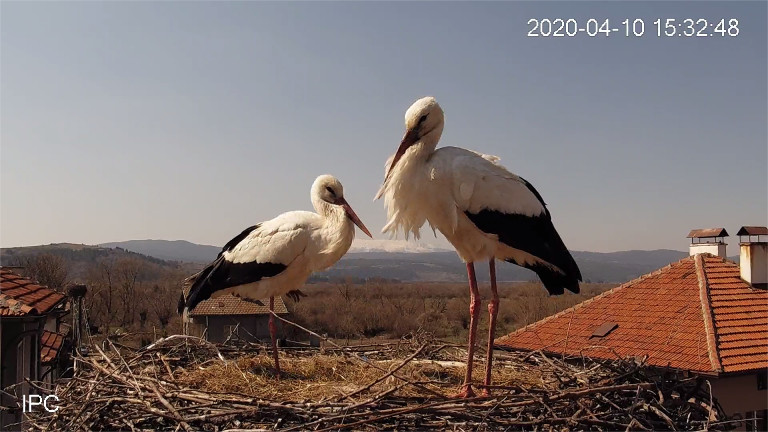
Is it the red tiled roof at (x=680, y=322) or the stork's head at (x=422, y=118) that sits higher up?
the stork's head at (x=422, y=118)

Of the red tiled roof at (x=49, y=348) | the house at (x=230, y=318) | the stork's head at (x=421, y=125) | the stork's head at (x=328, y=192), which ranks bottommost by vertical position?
the house at (x=230, y=318)

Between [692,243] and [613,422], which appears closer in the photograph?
[613,422]

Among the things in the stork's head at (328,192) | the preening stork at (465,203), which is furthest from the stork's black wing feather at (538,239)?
the stork's head at (328,192)

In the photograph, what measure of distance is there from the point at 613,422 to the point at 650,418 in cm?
33

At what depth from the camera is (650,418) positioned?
352 centimetres

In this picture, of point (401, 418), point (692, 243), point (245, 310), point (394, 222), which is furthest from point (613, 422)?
point (245, 310)

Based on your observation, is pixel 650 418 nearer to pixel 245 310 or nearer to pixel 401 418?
pixel 401 418

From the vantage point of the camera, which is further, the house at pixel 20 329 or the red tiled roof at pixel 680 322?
the red tiled roof at pixel 680 322

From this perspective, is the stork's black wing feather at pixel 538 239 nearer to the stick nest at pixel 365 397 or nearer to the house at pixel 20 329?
the stick nest at pixel 365 397

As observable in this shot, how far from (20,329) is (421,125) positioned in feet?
17.3

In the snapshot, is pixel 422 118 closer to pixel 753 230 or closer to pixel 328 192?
pixel 328 192

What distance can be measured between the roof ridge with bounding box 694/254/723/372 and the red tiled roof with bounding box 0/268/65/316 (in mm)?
8151

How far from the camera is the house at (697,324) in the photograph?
8.37m

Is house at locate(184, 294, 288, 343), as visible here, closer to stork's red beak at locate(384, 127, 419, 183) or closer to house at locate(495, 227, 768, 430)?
house at locate(495, 227, 768, 430)
